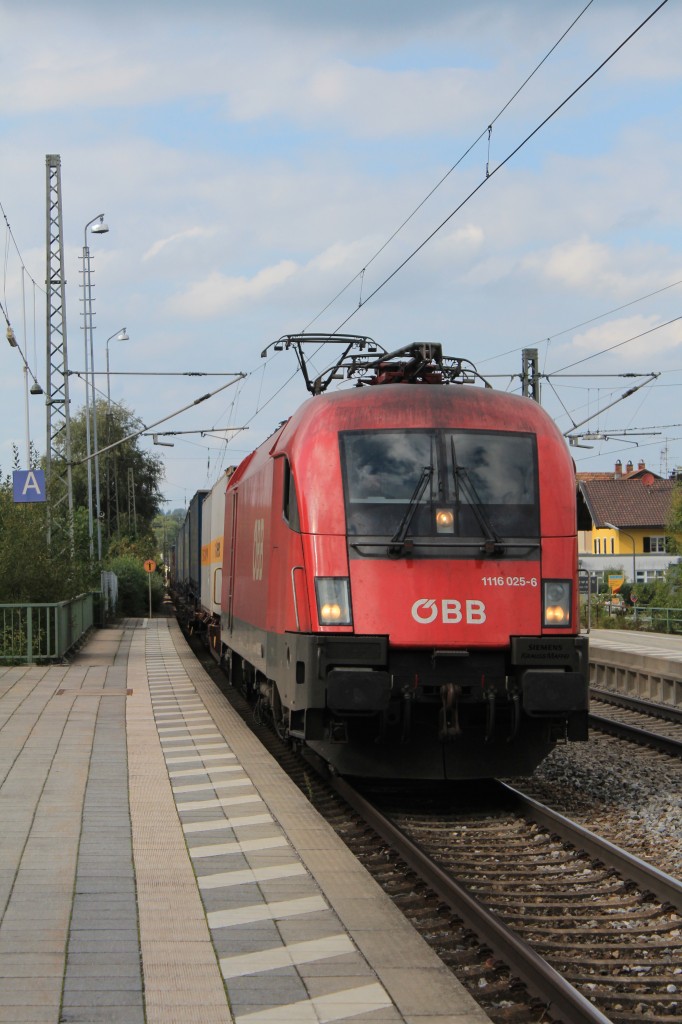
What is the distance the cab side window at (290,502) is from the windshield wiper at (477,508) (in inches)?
48.2

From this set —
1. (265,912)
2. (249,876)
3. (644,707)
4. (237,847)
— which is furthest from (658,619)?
(265,912)

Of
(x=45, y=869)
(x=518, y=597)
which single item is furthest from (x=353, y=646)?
(x=45, y=869)

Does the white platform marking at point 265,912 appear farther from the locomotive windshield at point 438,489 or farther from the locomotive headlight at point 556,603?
the locomotive headlight at point 556,603

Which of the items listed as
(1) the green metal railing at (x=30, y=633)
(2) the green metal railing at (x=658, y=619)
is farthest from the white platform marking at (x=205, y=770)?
(2) the green metal railing at (x=658, y=619)

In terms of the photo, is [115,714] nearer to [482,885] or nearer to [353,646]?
[353,646]

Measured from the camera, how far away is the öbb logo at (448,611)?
866 centimetres

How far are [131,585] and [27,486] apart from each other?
30.7 meters

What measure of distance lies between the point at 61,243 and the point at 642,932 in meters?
25.2

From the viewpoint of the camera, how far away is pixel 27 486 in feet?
70.9

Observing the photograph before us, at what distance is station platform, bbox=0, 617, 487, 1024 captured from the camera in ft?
15.3

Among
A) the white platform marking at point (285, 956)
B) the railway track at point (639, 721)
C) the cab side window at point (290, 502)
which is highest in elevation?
the cab side window at point (290, 502)

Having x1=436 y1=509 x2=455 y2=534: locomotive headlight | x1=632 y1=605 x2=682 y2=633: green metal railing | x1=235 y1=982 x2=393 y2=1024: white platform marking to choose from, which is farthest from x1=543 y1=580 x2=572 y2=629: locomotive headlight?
x1=632 y1=605 x2=682 y2=633: green metal railing

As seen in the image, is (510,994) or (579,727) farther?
(579,727)

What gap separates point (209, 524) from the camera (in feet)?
78.8
